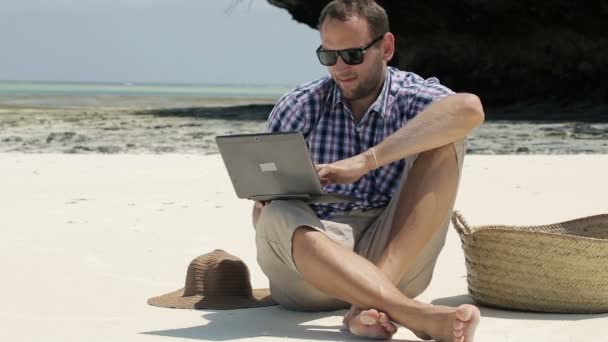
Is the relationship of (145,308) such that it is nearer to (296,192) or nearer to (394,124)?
(296,192)

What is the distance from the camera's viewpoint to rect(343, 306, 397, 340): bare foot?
3156 mm

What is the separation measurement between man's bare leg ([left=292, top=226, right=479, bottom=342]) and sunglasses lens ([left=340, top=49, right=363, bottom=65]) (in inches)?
23.0

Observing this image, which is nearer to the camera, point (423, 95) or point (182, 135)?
point (423, 95)

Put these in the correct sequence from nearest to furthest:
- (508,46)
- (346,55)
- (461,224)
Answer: (346,55), (461,224), (508,46)

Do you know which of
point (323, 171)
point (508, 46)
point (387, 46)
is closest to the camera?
point (323, 171)

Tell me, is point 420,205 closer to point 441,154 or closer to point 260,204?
point 441,154

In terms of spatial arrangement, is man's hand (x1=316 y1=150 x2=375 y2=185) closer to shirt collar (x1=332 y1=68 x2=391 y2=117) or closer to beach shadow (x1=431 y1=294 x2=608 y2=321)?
shirt collar (x1=332 y1=68 x2=391 y2=117)

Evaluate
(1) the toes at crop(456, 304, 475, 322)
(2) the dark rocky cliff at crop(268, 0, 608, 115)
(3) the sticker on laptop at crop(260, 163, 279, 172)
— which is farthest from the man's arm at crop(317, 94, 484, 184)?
(2) the dark rocky cliff at crop(268, 0, 608, 115)

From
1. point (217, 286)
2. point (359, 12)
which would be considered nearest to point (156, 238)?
A: point (217, 286)

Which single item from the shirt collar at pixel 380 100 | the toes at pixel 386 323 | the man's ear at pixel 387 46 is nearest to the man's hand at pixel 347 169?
the shirt collar at pixel 380 100

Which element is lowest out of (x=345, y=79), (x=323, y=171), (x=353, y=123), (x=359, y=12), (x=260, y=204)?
(x=260, y=204)

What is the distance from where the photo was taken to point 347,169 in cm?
343

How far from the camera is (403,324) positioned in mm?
3156

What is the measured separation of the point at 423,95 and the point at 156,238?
2140 millimetres
